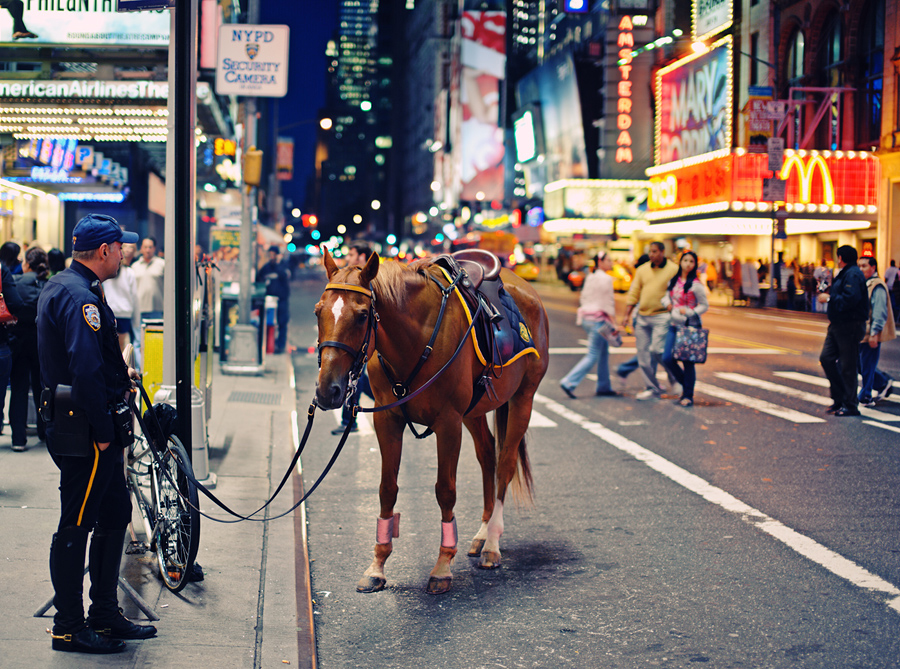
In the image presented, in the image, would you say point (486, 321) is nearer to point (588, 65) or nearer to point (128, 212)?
point (128, 212)

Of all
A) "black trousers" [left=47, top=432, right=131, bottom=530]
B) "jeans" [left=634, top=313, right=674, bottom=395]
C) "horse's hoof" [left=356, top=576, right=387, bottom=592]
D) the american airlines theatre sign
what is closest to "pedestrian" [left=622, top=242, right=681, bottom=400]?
"jeans" [left=634, top=313, right=674, bottom=395]

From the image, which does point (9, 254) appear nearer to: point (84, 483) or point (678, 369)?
point (84, 483)

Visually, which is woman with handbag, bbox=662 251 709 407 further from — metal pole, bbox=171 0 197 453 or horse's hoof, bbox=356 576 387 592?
horse's hoof, bbox=356 576 387 592

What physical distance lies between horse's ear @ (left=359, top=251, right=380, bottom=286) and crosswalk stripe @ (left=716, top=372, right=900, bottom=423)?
8833 millimetres

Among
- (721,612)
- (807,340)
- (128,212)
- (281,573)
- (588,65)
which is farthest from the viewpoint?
(588,65)

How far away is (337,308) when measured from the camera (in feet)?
15.3

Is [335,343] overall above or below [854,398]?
above

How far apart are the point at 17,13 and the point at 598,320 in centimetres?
885

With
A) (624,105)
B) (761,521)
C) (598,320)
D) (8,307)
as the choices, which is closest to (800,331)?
(598,320)

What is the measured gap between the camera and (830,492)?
7910mm

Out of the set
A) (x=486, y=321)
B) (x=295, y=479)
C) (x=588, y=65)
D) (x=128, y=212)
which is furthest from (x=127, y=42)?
(x=588, y=65)

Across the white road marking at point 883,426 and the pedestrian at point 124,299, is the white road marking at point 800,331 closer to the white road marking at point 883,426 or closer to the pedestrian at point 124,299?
the white road marking at point 883,426

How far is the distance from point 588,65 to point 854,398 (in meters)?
65.6

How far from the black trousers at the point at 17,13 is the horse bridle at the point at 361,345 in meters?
9.49
